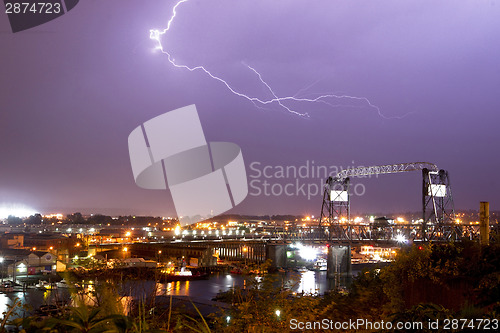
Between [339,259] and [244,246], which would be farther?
[244,246]

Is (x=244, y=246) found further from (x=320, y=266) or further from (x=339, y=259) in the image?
(x=339, y=259)

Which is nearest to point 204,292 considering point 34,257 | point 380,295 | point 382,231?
point 34,257

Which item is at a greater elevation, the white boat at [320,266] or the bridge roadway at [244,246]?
the bridge roadway at [244,246]

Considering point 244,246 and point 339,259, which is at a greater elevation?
point 339,259

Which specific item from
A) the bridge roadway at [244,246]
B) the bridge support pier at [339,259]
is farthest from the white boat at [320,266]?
the bridge support pier at [339,259]

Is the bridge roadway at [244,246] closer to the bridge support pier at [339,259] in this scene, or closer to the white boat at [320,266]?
the bridge support pier at [339,259]

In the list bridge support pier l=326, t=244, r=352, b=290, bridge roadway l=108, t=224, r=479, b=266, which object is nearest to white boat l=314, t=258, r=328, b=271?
bridge roadway l=108, t=224, r=479, b=266

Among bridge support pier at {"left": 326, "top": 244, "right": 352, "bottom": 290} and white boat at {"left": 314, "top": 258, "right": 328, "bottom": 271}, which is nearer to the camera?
bridge support pier at {"left": 326, "top": 244, "right": 352, "bottom": 290}

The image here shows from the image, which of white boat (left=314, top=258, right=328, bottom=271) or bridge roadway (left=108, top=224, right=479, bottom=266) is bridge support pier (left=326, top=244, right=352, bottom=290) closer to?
bridge roadway (left=108, top=224, right=479, bottom=266)

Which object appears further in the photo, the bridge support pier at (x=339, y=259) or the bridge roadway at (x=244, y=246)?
the bridge roadway at (x=244, y=246)

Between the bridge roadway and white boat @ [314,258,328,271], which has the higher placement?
the bridge roadway

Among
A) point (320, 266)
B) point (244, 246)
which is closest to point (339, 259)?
point (320, 266)

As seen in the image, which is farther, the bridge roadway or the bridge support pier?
the bridge roadway
